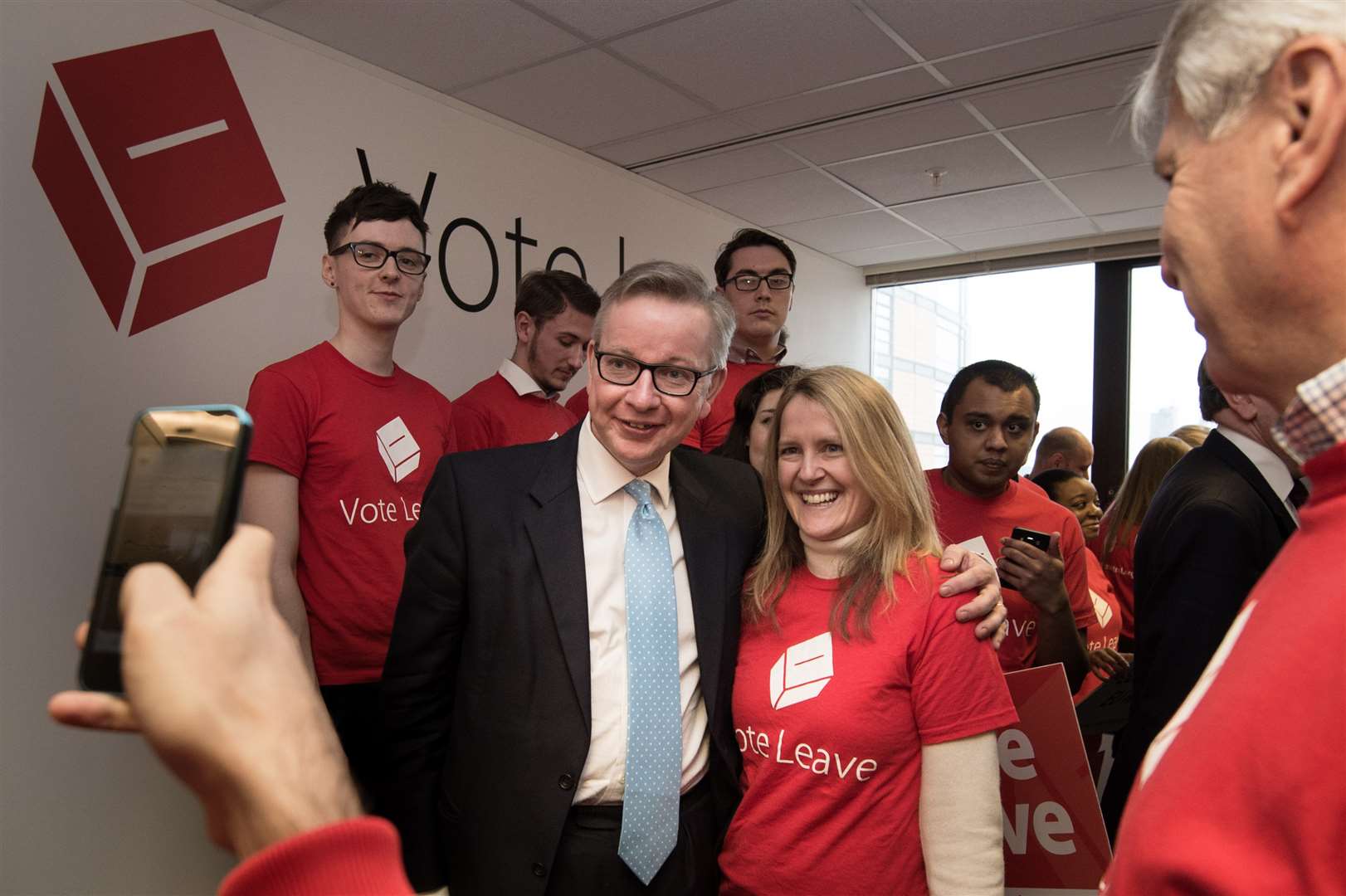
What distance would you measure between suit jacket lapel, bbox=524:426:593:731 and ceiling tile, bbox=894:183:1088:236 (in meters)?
4.47

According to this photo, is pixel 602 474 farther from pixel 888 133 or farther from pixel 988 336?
pixel 988 336

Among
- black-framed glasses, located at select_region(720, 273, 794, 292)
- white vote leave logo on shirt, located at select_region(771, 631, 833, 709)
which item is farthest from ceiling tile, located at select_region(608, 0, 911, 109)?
white vote leave logo on shirt, located at select_region(771, 631, 833, 709)

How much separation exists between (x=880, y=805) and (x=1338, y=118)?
1.21 m

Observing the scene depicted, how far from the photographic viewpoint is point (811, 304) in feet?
21.4

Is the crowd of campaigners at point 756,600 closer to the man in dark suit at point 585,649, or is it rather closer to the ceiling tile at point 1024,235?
the man in dark suit at point 585,649

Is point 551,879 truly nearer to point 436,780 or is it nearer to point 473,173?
point 436,780

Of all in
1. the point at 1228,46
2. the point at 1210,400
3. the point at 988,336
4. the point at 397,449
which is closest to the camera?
the point at 1228,46

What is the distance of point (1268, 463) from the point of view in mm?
1765

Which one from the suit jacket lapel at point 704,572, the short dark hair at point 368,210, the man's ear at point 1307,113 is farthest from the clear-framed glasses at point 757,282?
the man's ear at point 1307,113

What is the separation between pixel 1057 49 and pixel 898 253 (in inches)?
123

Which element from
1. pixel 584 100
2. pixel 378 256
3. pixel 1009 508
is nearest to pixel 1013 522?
pixel 1009 508

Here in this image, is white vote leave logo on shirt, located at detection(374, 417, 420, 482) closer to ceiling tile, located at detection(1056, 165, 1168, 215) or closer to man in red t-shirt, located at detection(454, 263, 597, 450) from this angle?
man in red t-shirt, located at detection(454, 263, 597, 450)

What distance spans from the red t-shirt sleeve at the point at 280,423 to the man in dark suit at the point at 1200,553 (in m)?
1.96

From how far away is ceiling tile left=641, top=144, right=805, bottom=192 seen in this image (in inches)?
186
